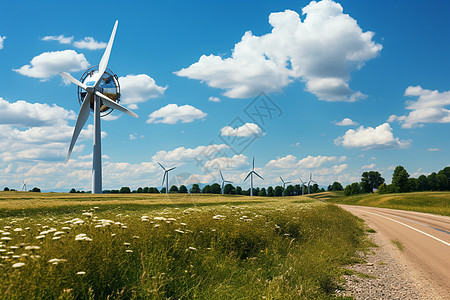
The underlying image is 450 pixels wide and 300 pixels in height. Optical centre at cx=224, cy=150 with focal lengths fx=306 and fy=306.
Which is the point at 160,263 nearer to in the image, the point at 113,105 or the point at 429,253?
the point at 429,253

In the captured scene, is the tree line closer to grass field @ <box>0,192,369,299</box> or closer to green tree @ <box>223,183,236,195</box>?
green tree @ <box>223,183,236,195</box>

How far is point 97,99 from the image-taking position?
64.5 metres

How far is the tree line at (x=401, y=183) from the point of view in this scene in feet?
377

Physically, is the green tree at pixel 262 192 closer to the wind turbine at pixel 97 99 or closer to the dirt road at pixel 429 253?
the wind turbine at pixel 97 99

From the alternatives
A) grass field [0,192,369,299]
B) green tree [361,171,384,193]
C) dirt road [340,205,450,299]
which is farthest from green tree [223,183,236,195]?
grass field [0,192,369,299]

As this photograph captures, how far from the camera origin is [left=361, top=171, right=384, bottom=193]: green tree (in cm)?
15562

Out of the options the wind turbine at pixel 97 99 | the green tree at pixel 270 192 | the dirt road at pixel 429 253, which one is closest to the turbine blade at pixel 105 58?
the wind turbine at pixel 97 99

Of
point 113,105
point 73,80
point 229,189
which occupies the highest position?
point 73,80

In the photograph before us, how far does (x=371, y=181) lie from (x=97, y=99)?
140440mm

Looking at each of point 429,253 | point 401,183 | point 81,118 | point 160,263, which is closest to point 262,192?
point 401,183

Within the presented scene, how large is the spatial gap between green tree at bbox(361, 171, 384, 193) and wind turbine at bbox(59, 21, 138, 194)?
433 feet

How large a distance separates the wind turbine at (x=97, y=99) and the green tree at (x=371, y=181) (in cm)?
13205

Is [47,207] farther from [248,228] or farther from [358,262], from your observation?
[358,262]

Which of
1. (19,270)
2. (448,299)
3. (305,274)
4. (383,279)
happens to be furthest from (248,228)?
(19,270)
